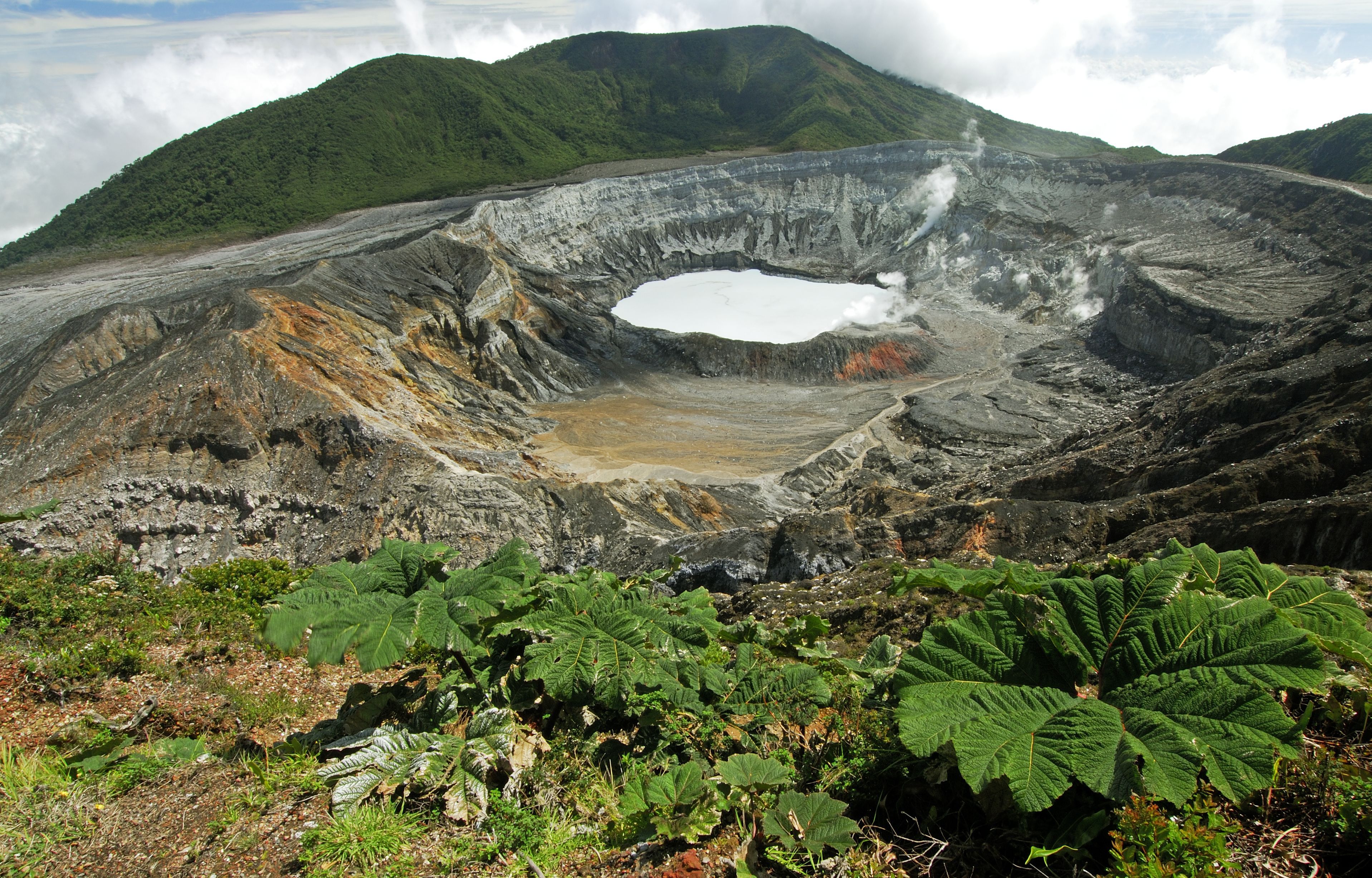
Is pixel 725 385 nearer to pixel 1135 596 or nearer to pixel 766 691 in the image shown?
pixel 766 691

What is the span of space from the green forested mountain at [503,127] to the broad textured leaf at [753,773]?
6153 cm

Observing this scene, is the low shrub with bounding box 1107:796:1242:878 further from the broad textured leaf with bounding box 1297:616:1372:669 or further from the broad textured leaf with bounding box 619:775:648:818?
→ the broad textured leaf with bounding box 619:775:648:818

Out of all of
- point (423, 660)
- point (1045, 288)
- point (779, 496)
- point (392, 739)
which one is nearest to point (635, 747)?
point (392, 739)

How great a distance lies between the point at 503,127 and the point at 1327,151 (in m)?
76.2

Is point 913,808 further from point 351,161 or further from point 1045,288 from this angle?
point 351,161

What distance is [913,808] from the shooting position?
3.56m

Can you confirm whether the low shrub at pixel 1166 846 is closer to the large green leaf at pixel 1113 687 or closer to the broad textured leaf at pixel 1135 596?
the large green leaf at pixel 1113 687

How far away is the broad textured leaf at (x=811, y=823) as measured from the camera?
323cm

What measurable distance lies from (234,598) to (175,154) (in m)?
74.4

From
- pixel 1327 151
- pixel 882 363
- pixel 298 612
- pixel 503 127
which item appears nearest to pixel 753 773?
pixel 298 612

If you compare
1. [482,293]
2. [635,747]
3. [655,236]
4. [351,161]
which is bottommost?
[635,747]

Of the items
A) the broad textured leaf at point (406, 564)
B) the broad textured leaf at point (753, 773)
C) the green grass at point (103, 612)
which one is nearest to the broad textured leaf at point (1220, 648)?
the broad textured leaf at point (753, 773)

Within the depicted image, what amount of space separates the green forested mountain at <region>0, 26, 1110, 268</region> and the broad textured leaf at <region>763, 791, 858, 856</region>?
203 ft

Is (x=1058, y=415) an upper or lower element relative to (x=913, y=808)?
lower
